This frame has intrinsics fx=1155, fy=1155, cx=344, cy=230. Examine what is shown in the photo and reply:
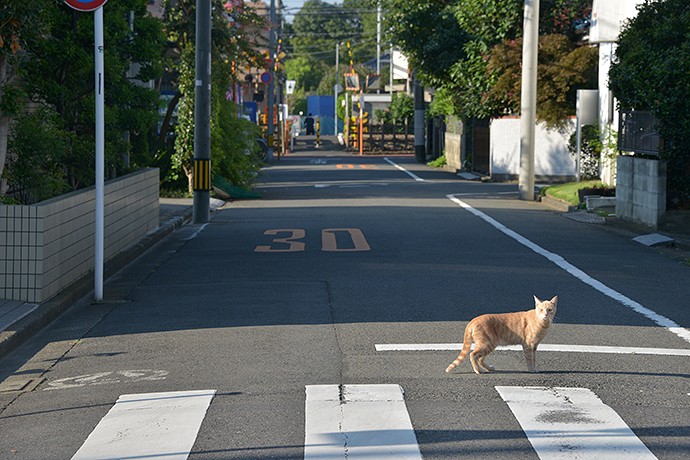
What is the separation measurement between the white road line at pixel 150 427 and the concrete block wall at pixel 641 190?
1428cm

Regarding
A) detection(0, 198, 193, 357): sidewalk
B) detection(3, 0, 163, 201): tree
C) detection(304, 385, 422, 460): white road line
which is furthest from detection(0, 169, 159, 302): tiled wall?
detection(304, 385, 422, 460): white road line

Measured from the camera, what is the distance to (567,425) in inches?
283

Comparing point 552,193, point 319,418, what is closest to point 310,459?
point 319,418

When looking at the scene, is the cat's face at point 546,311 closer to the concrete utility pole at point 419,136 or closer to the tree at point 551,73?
the tree at point 551,73

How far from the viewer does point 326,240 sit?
18797 millimetres

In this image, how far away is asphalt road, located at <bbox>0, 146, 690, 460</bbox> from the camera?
7121 millimetres

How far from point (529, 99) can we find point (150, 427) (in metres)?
25.4

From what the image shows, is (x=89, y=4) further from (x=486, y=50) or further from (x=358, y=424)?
(x=486, y=50)

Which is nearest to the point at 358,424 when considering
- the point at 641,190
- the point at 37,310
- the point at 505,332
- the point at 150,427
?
the point at 150,427

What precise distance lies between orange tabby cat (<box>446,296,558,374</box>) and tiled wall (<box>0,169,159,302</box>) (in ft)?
16.8

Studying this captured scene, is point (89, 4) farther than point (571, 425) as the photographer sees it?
Yes

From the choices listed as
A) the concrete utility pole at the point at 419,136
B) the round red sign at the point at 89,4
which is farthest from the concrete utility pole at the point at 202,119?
the concrete utility pole at the point at 419,136

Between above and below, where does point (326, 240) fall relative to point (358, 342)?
above

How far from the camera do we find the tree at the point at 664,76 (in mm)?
20219
